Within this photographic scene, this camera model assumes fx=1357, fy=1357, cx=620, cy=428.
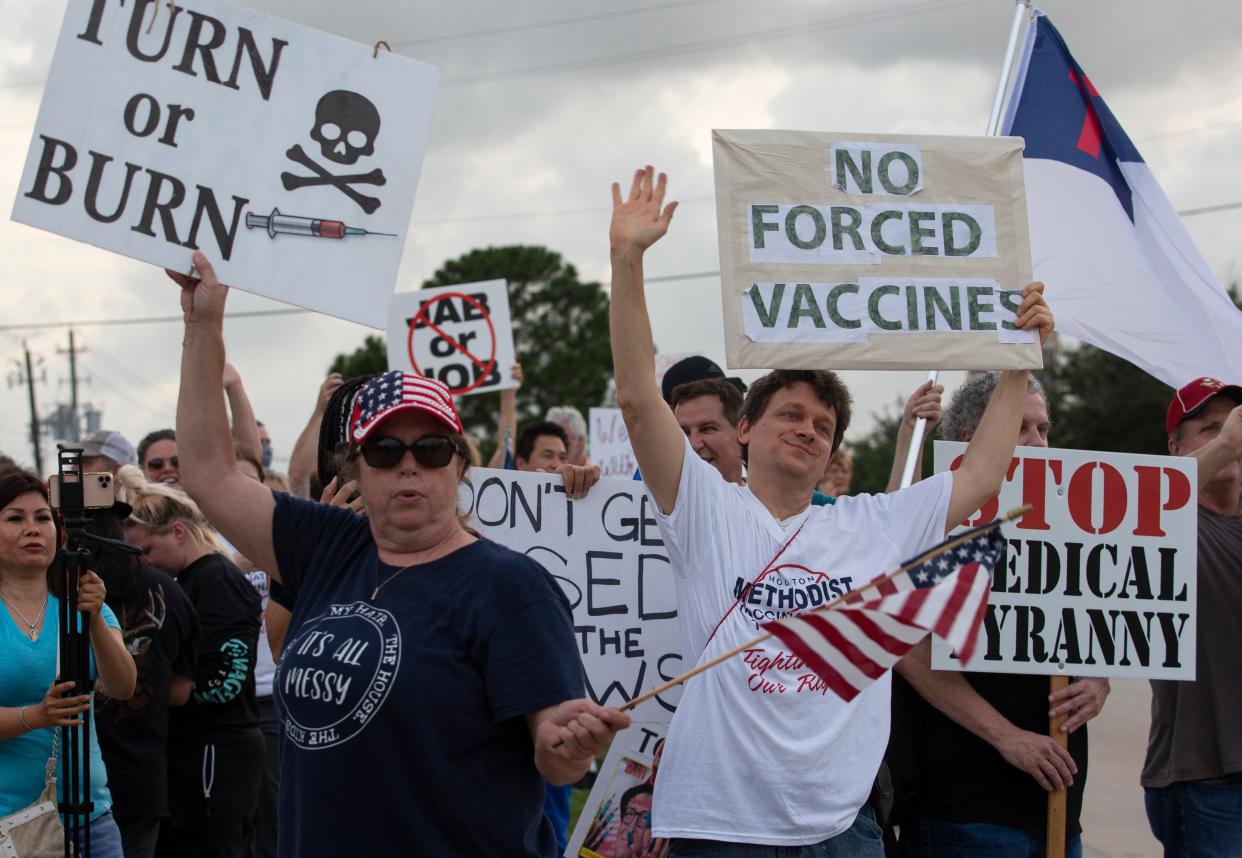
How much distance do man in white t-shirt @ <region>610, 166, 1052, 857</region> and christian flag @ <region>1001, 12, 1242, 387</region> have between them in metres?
1.69

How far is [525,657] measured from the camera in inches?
107

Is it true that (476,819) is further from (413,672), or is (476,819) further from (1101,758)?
(1101,758)

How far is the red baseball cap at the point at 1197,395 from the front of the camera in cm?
470

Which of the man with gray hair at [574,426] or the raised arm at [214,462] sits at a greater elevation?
the man with gray hair at [574,426]

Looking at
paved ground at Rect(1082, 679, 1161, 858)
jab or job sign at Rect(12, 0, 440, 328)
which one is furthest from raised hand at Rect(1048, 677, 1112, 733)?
paved ground at Rect(1082, 679, 1161, 858)

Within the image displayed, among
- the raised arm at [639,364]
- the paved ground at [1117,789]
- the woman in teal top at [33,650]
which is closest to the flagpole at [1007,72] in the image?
the raised arm at [639,364]

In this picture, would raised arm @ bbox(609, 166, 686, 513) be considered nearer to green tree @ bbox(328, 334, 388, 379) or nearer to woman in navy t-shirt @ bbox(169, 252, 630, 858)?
woman in navy t-shirt @ bbox(169, 252, 630, 858)

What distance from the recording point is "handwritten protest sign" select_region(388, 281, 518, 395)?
9.16 m

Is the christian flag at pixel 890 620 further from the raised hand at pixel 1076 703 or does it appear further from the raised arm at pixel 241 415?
the raised arm at pixel 241 415

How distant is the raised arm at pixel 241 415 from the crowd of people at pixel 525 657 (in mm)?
871

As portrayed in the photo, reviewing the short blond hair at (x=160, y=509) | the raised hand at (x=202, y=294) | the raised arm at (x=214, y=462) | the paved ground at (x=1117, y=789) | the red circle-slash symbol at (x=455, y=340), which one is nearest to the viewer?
the raised arm at (x=214, y=462)

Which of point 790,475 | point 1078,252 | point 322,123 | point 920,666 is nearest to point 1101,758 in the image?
point 1078,252

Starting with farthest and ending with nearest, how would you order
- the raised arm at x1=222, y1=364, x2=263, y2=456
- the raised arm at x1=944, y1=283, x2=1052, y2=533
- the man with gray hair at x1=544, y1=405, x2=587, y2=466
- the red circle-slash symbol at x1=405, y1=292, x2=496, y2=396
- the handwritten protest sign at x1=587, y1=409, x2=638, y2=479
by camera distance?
1. the handwritten protest sign at x1=587, y1=409, x2=638, y2=479
2. the man with gray hair at x1=544, y1=405, x2=587, y2=466
3. the red circle-slash symbol at x1=405, y1=292, x2=496, y2=396
4. the raised arm at x1=222, y1=364, x2=263, y2=456
5. the raised arm at x1=944, y1=283, x2=1052, y2=533

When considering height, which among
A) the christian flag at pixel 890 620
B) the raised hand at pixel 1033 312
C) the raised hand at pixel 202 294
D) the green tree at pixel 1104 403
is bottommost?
the christian flag at pixel 890 620
